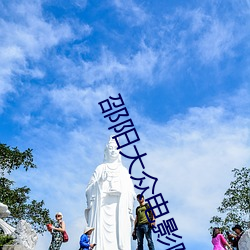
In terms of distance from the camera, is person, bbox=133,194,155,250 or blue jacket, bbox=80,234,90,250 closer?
blue jacket, bbox=80,234,90,250

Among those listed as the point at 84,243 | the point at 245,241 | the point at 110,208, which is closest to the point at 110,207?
the point at 110,208

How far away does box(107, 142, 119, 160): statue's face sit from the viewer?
16.0 m

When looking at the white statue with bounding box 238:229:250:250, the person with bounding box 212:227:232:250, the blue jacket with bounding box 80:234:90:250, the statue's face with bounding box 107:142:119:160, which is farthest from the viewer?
the statue's face with bounding box 107:142:119:160

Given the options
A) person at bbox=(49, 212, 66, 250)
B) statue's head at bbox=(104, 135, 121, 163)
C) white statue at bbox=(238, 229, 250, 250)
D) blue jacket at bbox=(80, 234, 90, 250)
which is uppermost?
statue's head at bbox=(104, 135, 121, 163)

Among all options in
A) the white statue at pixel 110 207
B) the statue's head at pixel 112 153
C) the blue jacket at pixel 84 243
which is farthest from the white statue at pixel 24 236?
the statue's head at pixel 112 153

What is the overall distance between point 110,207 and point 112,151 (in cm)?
205

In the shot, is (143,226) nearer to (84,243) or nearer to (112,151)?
(84,243)

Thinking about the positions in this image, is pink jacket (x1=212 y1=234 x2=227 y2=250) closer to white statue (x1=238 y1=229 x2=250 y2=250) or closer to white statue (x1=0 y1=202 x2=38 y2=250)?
white statue (x1=238 y1=229 x2=250 y2=250)

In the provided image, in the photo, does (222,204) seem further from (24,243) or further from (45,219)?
(24,243)

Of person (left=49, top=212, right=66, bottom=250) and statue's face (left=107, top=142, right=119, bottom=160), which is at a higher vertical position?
statue's face (left=107, top=142, right=119, bottom=160)

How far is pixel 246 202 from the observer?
1752cm

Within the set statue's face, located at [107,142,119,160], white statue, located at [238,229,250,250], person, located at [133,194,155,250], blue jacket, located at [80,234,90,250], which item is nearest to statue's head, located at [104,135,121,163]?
statue's face, located at [107,142,119,160]

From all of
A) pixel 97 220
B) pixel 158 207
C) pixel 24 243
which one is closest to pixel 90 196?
pixel 97 220

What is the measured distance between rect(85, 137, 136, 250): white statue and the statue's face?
0.47 m
